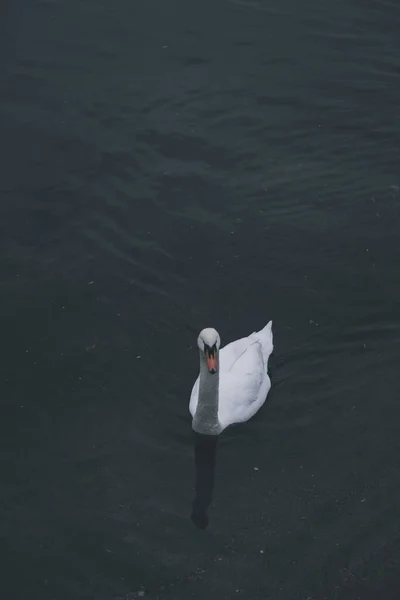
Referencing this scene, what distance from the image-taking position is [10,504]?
15.4 m

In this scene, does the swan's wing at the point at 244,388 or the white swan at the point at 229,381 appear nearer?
the white swan at the point at 229,381

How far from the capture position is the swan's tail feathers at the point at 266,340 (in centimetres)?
1752

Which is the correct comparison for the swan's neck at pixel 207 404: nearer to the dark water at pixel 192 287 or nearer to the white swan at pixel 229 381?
the white swan at pixel 229 381

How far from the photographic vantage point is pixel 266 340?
1758 cm

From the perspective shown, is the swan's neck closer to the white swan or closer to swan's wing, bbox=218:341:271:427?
the white swan

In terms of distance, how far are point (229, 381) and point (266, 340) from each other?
1.10 metres

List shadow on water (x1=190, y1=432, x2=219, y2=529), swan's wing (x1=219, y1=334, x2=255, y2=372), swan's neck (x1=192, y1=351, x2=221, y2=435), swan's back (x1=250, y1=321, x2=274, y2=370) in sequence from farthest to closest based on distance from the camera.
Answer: swan's back (x1=250, y1=321, x2=274, y2=370), swan's wing (x1=219, y1=334, x2=255, y2=372), swan's neck (x1=192, y1=351, x2=221, y2=435), shadow on water (x1=190, y1=432, x2=219, y2=529)

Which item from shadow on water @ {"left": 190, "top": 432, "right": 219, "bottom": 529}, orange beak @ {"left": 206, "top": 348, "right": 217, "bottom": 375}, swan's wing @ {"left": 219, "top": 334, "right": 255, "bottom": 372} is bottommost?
shadow on water @ {"left": 190, "top": 432, "right": 219, "bottom": 529}

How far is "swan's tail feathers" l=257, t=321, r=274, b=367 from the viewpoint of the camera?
17.5 meters

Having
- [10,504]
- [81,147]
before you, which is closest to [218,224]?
[81,147]

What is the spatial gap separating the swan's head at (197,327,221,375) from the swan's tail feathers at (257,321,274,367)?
2185 millimetres

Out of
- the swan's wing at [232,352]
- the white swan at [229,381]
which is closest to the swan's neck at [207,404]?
the white swan at [229,381]

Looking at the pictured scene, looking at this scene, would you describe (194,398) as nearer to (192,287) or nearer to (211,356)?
(211,356)

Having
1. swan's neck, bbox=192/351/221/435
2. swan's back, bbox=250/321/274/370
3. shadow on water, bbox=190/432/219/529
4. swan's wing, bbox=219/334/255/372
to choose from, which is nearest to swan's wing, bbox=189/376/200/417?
swan's neck, bbox=192/351/221/435
